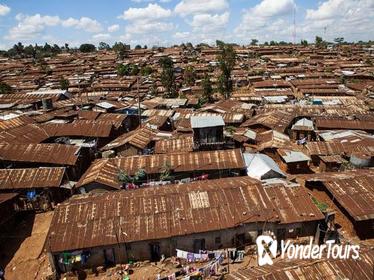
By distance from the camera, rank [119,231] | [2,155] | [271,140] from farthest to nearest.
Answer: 1. [271,140]
2. [2,155]
3. [119,231]

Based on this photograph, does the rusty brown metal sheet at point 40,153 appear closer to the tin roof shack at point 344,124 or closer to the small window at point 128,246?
the small window at point 128,246

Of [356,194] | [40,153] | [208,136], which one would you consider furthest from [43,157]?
[356,194]

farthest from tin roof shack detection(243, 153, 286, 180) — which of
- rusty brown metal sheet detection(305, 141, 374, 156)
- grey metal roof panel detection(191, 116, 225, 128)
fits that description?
rusty brown metal sheet detection(305, 141, 374, 156)

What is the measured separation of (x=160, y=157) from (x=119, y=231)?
13.1 metres

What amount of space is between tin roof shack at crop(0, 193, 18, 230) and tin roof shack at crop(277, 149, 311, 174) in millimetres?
28561

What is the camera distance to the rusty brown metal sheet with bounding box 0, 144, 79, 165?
36.3m

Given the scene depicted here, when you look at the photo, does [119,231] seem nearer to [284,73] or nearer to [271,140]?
[271,140]

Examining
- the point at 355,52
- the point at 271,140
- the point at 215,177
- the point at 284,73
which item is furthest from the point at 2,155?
the point at 355,52

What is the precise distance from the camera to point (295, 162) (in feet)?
122

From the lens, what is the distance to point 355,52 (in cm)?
16325

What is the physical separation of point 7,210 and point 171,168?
50.4 ft

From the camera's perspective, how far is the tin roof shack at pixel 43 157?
36.1m

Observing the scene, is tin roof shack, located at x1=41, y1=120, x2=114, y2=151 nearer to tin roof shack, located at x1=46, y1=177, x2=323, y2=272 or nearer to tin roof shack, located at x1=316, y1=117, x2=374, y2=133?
tin roof shack, located at x1=46, y1=177, x2=323, y2=272

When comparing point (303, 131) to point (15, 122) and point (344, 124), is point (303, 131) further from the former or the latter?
point (15, 122)
